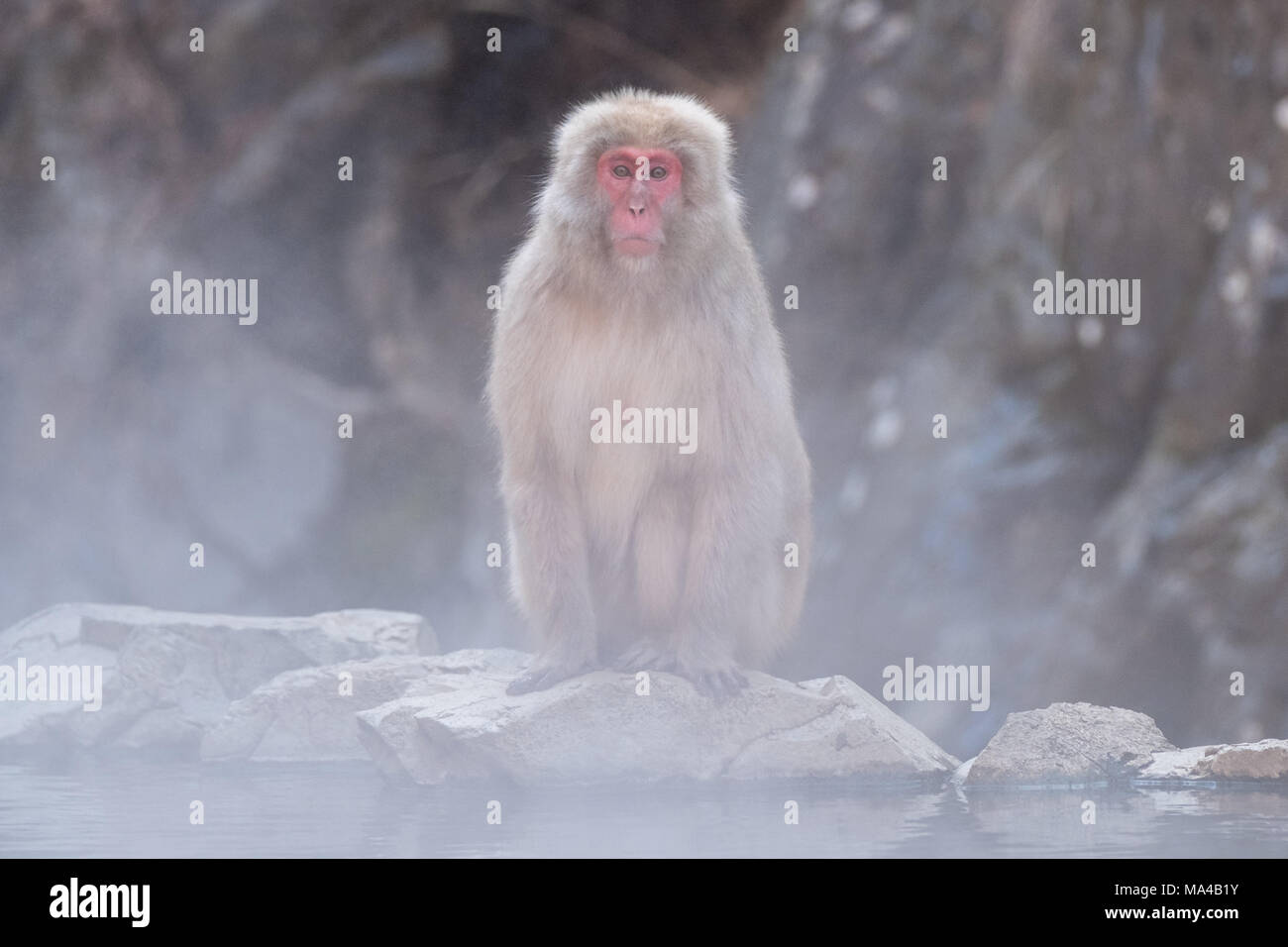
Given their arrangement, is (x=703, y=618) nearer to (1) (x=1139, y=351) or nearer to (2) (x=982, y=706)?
(2) (x=982, y=706)

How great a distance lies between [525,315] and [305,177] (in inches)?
216

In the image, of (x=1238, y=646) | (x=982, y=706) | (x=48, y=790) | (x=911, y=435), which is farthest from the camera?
(x=911, y=435)

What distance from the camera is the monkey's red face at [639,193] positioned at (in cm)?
405

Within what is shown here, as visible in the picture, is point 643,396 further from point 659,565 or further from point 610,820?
point 610,820

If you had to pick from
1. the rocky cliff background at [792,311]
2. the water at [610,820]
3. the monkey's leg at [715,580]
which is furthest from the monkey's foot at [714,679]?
the rocky cliff background at [792,311]

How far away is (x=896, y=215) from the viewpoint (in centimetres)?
780

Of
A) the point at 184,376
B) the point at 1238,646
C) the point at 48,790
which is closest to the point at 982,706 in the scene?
the point at 1238,646

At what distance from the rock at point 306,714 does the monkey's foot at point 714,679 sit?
28.7 inches

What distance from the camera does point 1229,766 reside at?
4.28 metres

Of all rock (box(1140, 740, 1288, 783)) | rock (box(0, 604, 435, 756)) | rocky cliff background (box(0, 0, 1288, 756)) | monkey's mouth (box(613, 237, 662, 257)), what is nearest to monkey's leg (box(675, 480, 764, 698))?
monkey's mouth (box(613, 237, 662, 257))

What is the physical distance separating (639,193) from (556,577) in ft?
3.50

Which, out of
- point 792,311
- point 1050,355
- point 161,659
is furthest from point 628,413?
point 792,311

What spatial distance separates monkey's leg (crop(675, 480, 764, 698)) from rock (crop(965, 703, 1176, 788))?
75 cm

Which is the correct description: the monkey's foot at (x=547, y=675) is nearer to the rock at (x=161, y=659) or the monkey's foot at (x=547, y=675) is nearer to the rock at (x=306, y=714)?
the rock at (x=306, y=714)
